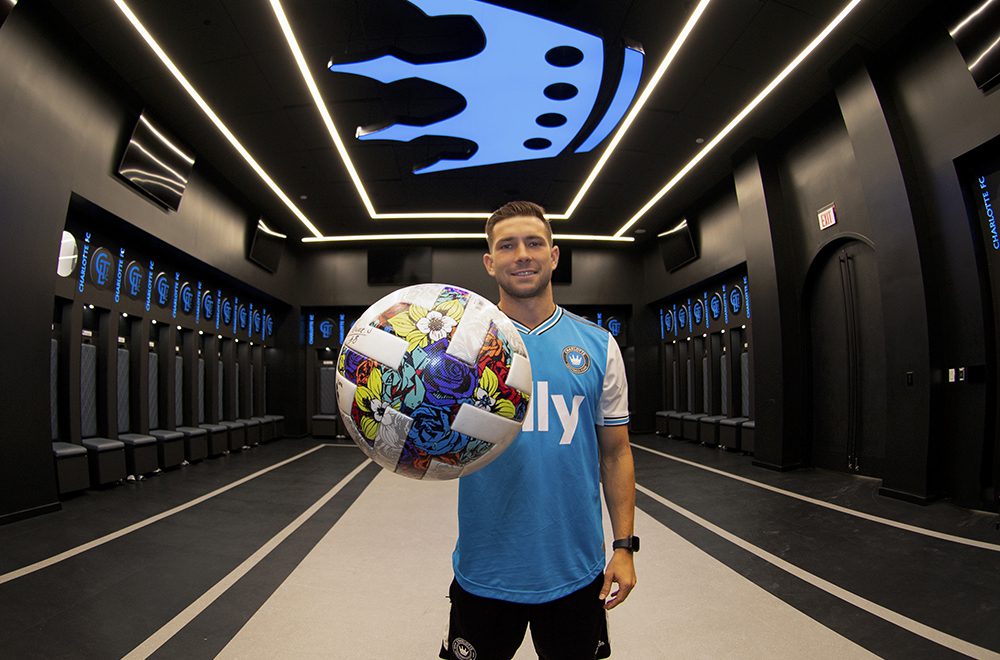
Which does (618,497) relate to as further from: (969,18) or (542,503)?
(969,18)

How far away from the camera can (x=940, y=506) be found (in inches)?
172

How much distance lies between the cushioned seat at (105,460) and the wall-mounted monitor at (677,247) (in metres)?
8.88

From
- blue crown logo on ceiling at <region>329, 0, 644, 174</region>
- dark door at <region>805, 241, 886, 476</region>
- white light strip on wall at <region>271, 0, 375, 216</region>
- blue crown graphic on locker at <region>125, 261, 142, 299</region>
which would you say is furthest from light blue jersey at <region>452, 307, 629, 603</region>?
blue crown graphic on locker at <region>125, 261, 142, 299</region>

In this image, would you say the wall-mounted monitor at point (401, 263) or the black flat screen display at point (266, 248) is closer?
the black flat screen display at point (266, 248)

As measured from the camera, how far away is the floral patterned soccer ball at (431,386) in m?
0.84

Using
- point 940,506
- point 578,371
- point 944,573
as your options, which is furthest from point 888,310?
point 578,371

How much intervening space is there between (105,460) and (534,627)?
6.16 meters

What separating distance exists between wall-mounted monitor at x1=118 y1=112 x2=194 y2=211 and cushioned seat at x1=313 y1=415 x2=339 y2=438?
17.9 feet

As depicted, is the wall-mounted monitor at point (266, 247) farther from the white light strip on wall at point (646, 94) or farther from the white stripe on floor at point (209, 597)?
the white stripe on floor at point (209, 597)

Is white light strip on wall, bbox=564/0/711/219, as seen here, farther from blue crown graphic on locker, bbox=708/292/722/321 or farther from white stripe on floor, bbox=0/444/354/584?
white stripe on floor, bbox=0/444/354/584

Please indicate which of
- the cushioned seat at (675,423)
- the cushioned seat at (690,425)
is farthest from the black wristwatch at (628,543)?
the cushioned seat at (675,423)

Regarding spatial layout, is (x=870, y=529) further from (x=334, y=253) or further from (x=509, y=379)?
(x=334, y=253)

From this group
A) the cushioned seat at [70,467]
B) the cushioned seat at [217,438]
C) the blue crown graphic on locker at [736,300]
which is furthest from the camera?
the blue crown graphic on locker at [736,300]

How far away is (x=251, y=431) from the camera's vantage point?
367 inches
